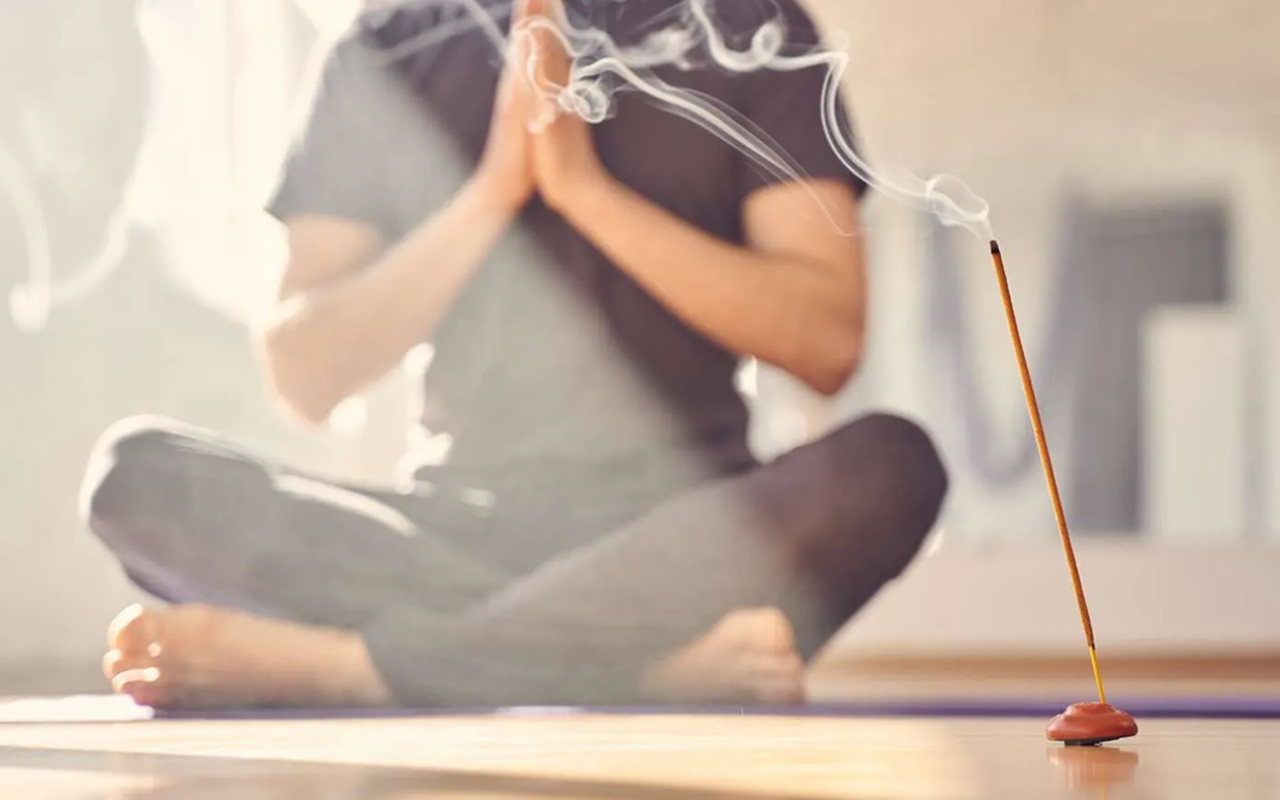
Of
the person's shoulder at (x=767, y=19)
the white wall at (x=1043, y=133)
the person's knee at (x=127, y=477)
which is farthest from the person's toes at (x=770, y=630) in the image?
the person's shoulder at (x=767, y=19)

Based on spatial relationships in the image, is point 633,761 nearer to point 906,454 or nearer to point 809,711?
point 809,711

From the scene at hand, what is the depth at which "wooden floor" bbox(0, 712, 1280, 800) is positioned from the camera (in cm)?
67

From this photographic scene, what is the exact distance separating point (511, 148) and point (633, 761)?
2.93ft

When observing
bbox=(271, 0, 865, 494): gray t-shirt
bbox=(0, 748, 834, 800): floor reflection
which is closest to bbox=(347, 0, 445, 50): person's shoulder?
bbox=(271, 0, 865, 494): gray t-shirt

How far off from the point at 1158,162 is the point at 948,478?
1.47 feet

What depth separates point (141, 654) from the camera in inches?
53.4

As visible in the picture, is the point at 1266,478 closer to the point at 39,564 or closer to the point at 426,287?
the point at 426,287

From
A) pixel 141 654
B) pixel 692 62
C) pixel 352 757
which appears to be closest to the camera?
pixel 352 757

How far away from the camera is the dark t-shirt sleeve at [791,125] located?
1.57m

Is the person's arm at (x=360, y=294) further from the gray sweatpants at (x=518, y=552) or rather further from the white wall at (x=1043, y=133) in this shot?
the white wall at (x=1043, y=133)

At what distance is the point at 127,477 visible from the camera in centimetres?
143

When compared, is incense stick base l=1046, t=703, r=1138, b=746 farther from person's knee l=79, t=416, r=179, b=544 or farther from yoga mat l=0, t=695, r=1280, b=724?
person's knee l=79, t=416, r=179, b=544

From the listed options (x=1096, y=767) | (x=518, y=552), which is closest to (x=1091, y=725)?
(x=1096, y=767)

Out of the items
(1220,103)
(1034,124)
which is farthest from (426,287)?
(1220,103)
